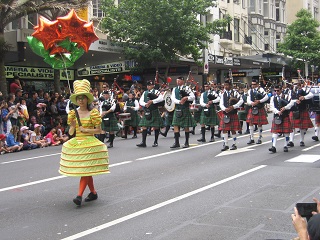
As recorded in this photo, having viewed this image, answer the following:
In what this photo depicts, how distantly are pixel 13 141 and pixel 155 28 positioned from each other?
12432 millimetres

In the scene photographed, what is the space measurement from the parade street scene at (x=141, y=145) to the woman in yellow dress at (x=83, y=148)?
0.07 feet

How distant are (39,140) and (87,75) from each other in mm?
11658

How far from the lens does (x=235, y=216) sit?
24.4ft

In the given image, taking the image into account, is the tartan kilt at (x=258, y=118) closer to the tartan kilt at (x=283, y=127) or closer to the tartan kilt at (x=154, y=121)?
the tartan kilt at (x=283, y=127)

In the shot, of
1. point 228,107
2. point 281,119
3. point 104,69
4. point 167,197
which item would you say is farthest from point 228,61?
point 167,197

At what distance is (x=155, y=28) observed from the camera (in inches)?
1067

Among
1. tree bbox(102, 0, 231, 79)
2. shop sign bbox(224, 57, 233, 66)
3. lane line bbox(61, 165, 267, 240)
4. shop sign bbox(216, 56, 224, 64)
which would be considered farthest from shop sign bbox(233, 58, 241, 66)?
lane line bbox(61, 165, 267, 240)

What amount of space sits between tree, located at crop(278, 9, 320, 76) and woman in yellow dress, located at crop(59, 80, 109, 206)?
39310mm

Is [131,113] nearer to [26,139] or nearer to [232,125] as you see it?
[26,139]


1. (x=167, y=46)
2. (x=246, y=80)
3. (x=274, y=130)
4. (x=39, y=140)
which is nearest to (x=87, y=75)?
(x=167, y=46)

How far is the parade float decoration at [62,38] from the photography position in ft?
31.8

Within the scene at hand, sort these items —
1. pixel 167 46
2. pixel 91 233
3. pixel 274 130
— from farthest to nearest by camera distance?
1. pixel 167 46
2. pixel 274 130
3. pixel 91 233

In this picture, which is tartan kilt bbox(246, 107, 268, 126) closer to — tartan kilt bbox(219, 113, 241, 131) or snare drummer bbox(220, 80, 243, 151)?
tartan kilt bbox(219, 113, 241, 131)

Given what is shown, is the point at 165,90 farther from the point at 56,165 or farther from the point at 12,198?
the point at 12,198
